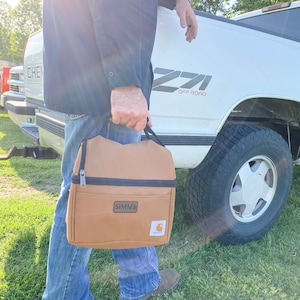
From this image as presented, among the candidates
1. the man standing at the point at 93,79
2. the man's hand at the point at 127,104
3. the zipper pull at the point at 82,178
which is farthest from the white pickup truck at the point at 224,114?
the zipper pull at the point at 82,178

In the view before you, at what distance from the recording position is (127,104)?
1.24 metres

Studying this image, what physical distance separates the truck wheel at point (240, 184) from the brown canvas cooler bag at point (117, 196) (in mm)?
1011

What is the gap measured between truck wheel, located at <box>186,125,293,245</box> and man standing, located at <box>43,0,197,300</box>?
2.55ft

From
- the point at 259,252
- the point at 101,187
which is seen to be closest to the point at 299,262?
the point at 259,252

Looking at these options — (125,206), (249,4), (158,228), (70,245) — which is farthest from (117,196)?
(249,4)

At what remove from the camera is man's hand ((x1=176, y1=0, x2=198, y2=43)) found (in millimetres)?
1684

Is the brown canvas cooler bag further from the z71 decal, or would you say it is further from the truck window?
the truck window

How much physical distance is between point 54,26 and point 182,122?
95 centimetres

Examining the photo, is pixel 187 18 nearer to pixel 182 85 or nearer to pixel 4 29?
pixel 182 85

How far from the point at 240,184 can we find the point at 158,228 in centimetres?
125

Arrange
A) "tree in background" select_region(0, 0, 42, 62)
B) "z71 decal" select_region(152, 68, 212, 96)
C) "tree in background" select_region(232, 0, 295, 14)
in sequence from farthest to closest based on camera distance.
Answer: "tree in background" select_region(0, 0, 42, 62) < "tree in background" select_region(232, 0, 295, 14) < "z71 decal" select_region(152, 68, 212, 96)

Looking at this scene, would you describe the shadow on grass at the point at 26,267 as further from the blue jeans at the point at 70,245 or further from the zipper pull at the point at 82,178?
the zipper pull at the point at 82,178

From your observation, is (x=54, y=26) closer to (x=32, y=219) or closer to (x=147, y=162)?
(x=147, y=162)

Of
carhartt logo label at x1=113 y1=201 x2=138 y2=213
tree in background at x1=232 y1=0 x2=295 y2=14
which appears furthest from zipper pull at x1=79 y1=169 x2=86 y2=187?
tree in background at x1=232 y1=0 x2=295 y2=14
